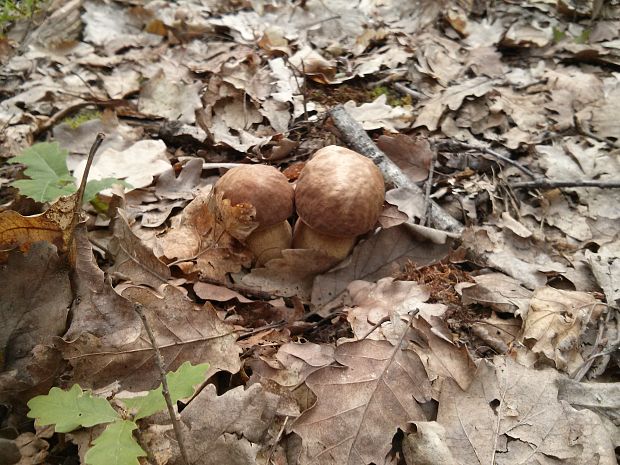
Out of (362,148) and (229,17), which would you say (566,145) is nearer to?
(362,148)

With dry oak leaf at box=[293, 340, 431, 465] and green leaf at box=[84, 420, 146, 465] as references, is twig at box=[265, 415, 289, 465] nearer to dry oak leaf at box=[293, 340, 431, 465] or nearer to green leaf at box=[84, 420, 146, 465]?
dry oak leaf at box=[293, 340, 431, 465]

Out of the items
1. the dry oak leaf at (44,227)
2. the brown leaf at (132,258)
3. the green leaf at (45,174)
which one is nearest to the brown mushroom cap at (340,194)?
the brown leaf at (132,258)

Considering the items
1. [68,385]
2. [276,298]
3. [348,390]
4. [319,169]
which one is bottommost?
[276,298]

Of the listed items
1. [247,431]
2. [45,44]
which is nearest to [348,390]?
[247,431]

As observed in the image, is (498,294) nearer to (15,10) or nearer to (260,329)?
(260,329)

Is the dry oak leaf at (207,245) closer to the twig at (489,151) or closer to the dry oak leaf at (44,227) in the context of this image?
the dry oak leaf at (44,227)

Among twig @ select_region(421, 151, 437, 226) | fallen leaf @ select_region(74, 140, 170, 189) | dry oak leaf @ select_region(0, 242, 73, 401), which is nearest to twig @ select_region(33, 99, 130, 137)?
fallen leaf @ select_region(74, 140, 170, 189)
